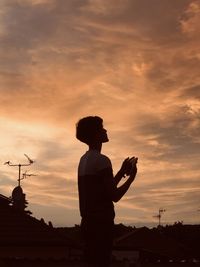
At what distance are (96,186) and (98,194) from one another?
0.07m

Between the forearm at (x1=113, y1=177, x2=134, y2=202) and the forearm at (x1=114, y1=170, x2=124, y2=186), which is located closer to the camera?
the forearm at (x1=113, y1=177, x2=134, y2=202)

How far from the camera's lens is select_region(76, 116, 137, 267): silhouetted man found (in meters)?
3.63

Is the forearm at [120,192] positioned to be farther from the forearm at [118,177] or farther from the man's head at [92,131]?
the man's head at [92,131]

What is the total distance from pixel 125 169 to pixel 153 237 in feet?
Answer: 133

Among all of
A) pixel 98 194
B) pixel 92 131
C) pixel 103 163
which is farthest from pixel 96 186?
pixel 92 131

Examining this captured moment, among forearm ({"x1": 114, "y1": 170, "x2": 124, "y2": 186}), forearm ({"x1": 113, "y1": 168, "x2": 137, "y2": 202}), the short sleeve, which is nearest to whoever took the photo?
forearm ({"x1": 113, "y1": 168, "x2": 137, "y2": 202})

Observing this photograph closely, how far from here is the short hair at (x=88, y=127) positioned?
13.0 feet

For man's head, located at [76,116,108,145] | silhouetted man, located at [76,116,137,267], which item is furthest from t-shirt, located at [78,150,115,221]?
man's head, located at [76,116,108,145]

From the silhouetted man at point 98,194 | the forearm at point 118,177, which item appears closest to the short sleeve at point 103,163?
the silhouetted man at point 98,194

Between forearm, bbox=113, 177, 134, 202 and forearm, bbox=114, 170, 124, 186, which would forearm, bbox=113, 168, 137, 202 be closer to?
forearm, bbox=113, 177, 134, 202

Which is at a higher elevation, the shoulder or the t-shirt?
the shoulder

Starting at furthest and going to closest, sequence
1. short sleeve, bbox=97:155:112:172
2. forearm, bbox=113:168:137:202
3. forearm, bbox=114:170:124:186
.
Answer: forearm, bbox=114:170:124:186 < short sleeve, bbox=97:155:112:172 < forearm, bbox=113:168:137:202

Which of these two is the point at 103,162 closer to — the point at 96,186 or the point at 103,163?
the point at 103,163

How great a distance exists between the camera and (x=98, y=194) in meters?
3.71
